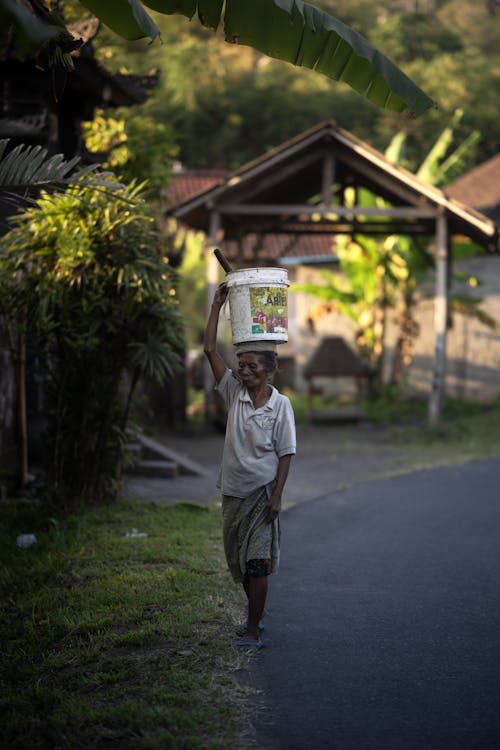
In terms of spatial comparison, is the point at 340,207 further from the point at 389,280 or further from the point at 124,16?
the point at 124,16

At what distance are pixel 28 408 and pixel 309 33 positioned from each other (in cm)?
657

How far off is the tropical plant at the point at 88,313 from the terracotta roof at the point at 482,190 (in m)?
15.4

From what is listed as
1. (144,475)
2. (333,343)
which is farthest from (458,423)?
(144,475)

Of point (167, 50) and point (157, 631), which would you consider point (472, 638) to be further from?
point (167, 50)

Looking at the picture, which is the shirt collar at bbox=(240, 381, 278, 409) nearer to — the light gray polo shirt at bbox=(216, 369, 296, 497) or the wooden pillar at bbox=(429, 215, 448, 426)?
the light gray polo shirt at bbox=(216, 369, 296, 497)

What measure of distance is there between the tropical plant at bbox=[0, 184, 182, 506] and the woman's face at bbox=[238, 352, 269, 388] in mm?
2997

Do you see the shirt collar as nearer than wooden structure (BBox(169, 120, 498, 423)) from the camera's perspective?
Yes

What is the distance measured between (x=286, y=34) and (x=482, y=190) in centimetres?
2007

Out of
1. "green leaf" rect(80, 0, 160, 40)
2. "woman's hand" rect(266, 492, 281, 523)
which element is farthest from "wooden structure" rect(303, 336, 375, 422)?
"green leaf" rect(80, 0, 160, 40)

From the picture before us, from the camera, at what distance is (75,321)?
862 centimetres

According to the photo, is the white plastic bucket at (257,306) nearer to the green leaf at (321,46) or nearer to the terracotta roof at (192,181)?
the green leaf at (321,46)

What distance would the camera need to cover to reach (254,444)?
547cm

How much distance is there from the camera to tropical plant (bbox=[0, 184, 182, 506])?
8.34 metres

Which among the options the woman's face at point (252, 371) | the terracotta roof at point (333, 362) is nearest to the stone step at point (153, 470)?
the woman's face at point (252, 371)
